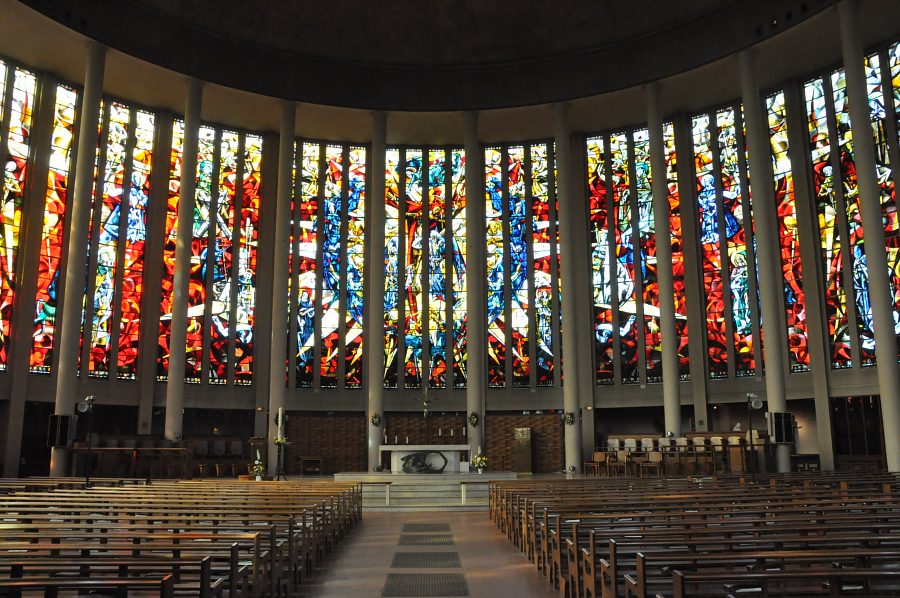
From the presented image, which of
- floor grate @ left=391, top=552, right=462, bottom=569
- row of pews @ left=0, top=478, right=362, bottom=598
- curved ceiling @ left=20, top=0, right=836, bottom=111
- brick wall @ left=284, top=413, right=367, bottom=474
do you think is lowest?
floor grate @ left=391, top=552, right=462, bottom=569

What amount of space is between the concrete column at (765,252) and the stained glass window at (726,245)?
9.25 ft

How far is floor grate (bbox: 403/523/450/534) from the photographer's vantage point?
10.7 meters

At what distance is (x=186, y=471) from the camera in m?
18.5

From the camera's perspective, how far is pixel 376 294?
73.8ft

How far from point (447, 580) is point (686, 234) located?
19.0 m

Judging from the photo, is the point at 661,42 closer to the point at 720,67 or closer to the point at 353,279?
the point at 720,67

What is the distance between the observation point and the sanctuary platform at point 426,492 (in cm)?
1480

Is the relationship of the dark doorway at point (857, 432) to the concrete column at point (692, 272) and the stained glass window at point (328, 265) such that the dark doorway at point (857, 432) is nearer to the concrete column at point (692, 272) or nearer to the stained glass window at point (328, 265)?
the concrete column at point (692, 272)

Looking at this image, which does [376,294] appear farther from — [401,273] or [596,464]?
[596,464]

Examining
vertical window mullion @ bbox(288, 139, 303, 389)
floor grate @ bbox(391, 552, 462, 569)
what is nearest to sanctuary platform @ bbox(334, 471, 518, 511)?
floor grate @ bbox(391, 552, 462, 569)

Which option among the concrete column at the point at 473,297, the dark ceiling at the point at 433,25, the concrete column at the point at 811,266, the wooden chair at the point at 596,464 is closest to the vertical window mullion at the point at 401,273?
the concrete column at the point at 473,297

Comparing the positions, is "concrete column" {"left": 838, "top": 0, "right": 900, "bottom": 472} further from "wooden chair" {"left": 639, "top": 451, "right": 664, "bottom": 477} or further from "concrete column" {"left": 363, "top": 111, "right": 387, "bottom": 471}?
"concrete column" {"left": 363, "top": 111, "right": 387, "bottom": 471}

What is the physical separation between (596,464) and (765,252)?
6.90 metres

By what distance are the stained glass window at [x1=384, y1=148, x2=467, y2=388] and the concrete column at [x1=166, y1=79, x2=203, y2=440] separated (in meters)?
6.74
